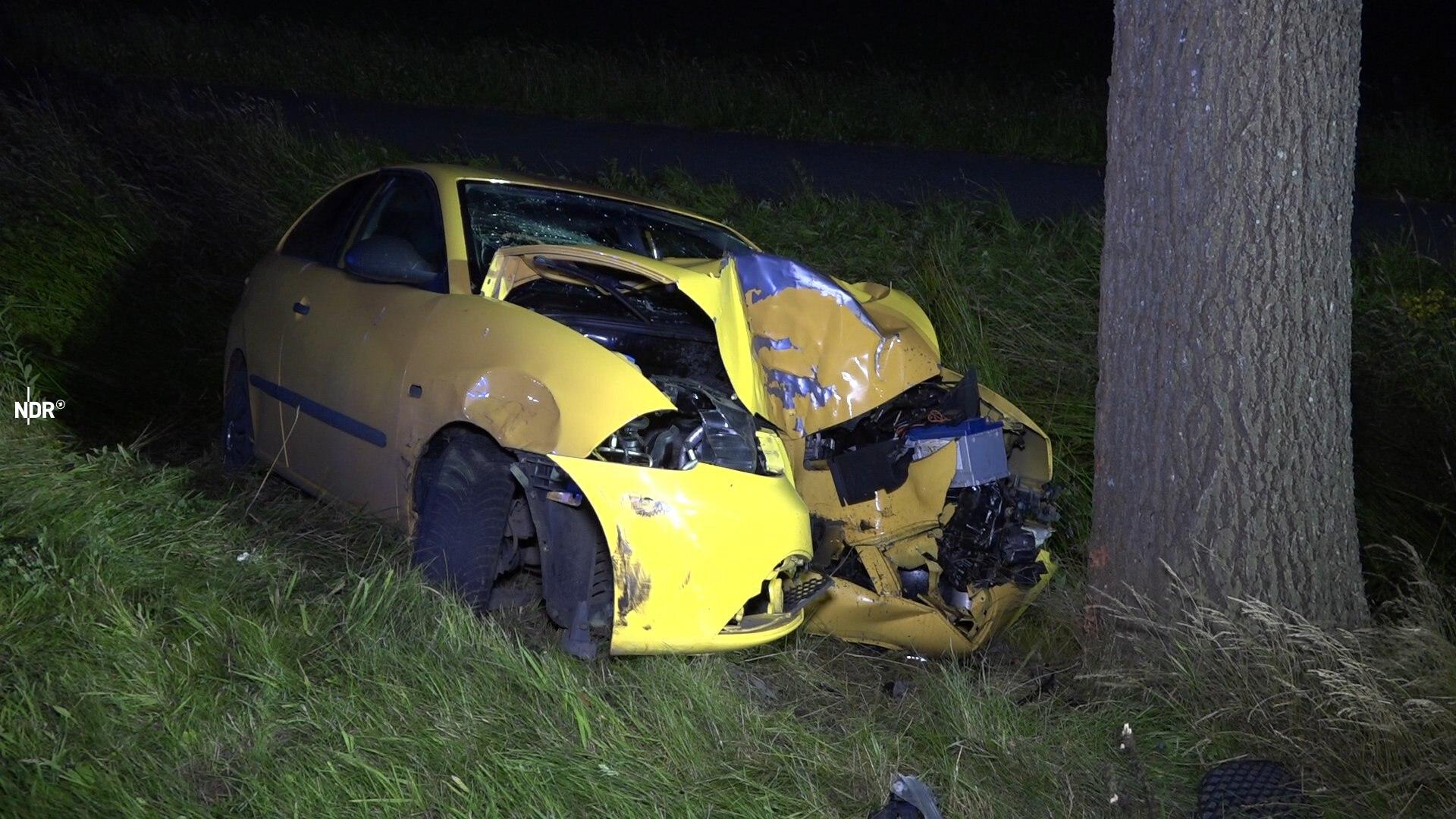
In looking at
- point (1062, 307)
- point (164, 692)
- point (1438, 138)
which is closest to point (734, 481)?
point (164, 692)

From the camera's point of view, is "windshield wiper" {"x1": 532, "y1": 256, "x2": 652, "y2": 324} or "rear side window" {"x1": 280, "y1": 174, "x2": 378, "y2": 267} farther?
"rear side window" {"x1": 280, "y1": 174, "x2": 378, "y2": 267}

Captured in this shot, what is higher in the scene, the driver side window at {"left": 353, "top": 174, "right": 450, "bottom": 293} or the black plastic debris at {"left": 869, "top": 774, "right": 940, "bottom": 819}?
the driver side window at {"left": 353, "top": 174, "right": 450, "bottom": 293}

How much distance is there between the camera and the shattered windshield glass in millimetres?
4531

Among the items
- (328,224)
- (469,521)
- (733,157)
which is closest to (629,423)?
(469,521)

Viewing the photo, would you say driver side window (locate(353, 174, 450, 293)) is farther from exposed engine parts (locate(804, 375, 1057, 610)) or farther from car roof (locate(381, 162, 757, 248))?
exposed engine parts (locate(804, 375, 1057, 610))

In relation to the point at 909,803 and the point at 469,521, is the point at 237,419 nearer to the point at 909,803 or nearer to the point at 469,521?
the point at 469,521

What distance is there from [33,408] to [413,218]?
205 cm

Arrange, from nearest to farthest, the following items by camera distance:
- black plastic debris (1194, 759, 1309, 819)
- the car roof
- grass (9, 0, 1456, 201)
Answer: black plastic debris (1194, 759, 1309, 819) < the car roof < grass (9, 0, 1456, 201)

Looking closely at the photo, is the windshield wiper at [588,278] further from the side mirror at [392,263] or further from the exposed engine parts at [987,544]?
the exposed engine parts at [987,544]

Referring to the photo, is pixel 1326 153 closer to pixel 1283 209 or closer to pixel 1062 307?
pixel 1283 209

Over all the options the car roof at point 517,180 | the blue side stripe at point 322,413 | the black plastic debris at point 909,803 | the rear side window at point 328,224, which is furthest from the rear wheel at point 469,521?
the rear side window at point 328,224

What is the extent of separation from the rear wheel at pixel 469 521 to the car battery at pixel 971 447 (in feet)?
4.84

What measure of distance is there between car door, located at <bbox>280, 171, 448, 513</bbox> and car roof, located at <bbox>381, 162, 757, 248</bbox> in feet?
0.18

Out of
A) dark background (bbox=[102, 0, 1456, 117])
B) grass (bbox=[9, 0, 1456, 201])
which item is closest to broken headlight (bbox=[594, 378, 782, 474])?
grass (bbox=[9, 0, 1456, 201])
